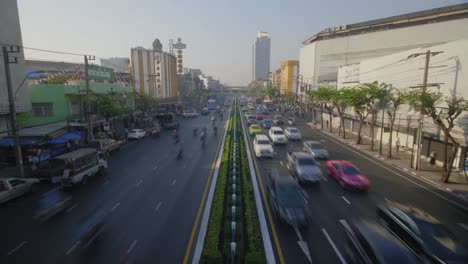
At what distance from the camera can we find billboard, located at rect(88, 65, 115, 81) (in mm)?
37500

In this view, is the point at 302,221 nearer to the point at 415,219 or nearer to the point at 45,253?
the point at 415,219

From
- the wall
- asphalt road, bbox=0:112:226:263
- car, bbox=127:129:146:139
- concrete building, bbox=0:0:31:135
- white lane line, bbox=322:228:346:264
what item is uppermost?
the wall

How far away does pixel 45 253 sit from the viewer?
10289 mm

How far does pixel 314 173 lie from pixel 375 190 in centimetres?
390

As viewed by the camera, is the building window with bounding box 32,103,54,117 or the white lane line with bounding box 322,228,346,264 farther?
the building window with bounding box 32,103,54,117

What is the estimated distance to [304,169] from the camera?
17.8 m

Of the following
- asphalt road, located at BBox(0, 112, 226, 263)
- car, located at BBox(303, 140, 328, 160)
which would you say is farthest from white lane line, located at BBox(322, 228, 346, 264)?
car, located at BBox(303, 140, 328, 160)

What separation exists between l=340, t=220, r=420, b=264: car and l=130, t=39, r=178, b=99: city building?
59.7m

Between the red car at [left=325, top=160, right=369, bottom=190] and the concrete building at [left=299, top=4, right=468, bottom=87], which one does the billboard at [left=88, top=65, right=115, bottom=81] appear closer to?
the red car at [left=325, top=160, right=369, bottom=190]

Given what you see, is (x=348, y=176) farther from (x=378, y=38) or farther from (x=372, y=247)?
(x=378, y=38)

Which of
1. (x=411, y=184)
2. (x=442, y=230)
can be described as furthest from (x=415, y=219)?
(x=411, y=184)

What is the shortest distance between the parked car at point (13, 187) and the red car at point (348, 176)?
2012 cm

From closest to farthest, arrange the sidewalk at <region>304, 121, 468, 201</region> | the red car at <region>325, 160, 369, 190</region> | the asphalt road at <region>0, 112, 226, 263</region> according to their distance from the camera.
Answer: the asphalt road at <region>0, 112, 226, 263</region> → the red car at <region>325, 160, 369, 190</region> → the sidewalk at <region>304, 121, 468, 201</region>

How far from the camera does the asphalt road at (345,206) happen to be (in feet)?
34.3
